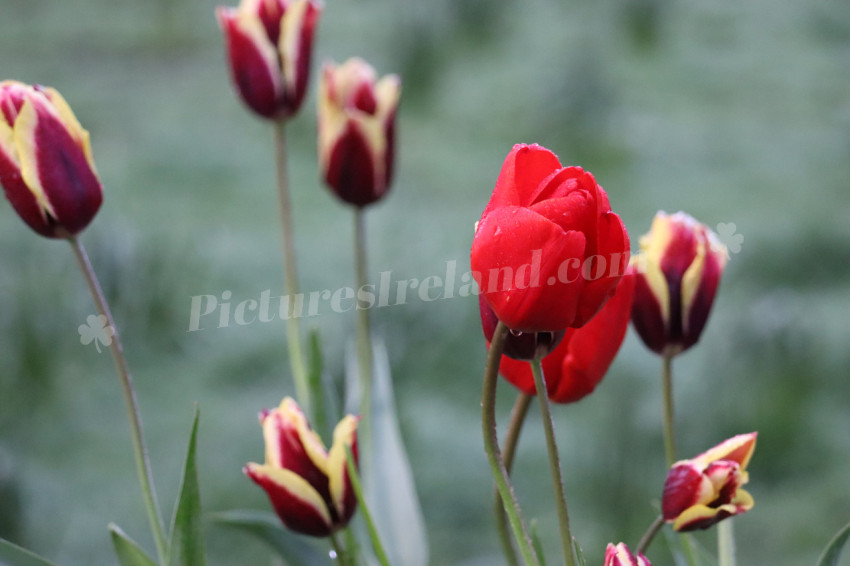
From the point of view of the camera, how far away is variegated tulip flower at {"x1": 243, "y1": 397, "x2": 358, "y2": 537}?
0.26 meters

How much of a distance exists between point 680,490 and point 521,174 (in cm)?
9

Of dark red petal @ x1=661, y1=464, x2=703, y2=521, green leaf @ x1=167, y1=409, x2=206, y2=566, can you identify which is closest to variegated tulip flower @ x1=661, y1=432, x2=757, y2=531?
dark red petal @ x1=661, y1=464, x2=703, y2=521

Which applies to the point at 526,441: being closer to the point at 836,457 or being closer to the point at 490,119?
the point at 836,457

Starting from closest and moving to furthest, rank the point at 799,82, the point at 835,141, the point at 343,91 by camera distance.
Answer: the point at 343,91 → the point at 835,141 → the point at 799,82

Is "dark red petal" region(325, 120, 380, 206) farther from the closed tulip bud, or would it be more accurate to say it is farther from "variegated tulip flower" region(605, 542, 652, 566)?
"variegated tulip flower" region(605, 542, 652, 566)

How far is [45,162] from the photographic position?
27 cm

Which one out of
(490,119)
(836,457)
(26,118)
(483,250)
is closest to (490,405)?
(483,250)

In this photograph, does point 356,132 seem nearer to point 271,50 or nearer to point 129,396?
point 271,50

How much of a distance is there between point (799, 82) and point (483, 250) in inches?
53.4

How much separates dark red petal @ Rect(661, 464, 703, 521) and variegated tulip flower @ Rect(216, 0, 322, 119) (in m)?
0.24

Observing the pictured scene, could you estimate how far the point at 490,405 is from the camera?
0.21m

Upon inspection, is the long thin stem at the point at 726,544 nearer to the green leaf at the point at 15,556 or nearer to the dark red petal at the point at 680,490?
the dark red petal at the point at 680,490

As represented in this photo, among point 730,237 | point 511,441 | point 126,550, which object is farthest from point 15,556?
point 730,237

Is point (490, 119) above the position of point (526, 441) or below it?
above
